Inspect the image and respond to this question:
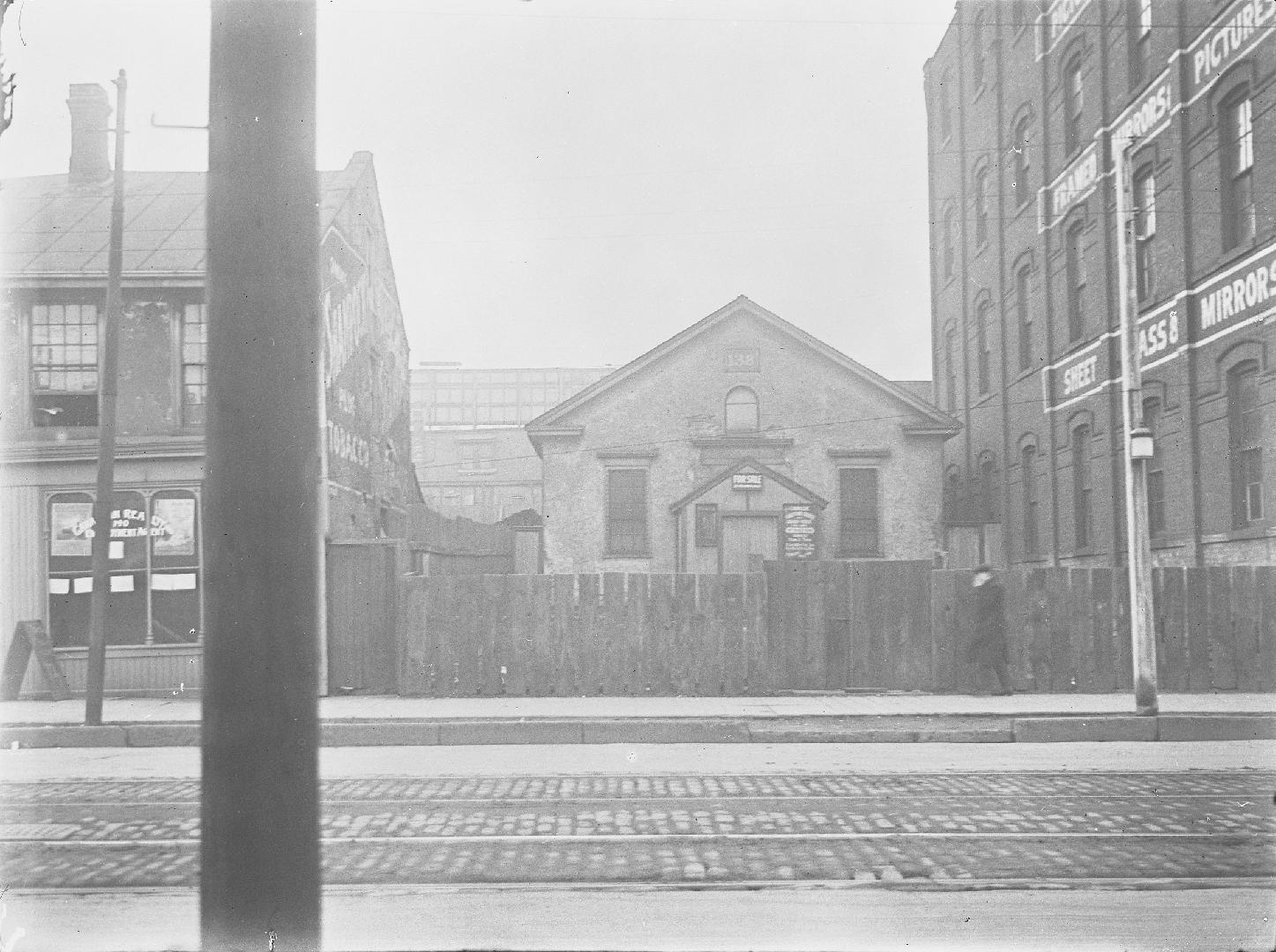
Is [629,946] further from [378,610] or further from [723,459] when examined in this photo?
[723,459]

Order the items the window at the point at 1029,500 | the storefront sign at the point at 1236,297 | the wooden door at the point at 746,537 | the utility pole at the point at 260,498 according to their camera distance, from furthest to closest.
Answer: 1. the wooden door at the point at 746,537
2. the window at the point at 1029,500
3. the storefront sign at the point at 1236,297
4. the utility pole at the point at 260,498

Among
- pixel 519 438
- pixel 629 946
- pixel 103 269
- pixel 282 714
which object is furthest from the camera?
pixel 519 438

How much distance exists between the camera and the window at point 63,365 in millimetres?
18938

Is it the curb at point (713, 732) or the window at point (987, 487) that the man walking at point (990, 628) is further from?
the window at point (987, 487)

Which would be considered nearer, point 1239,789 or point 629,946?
point 629,946

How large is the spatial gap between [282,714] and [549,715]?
41.9ft

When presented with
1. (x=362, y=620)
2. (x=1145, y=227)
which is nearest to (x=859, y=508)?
(x=1145, y=227)

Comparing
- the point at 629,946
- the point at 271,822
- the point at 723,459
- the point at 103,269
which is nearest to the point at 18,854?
the point at 629,946

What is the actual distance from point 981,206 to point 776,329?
6804 mm

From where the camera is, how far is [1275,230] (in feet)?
55.7

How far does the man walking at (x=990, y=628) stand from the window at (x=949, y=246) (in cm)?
2073

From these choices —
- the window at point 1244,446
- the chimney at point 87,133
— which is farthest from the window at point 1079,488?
the chimney at point 87,133

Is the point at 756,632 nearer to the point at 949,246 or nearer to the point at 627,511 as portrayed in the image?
the point at 627,511

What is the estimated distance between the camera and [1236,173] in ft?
61.2
